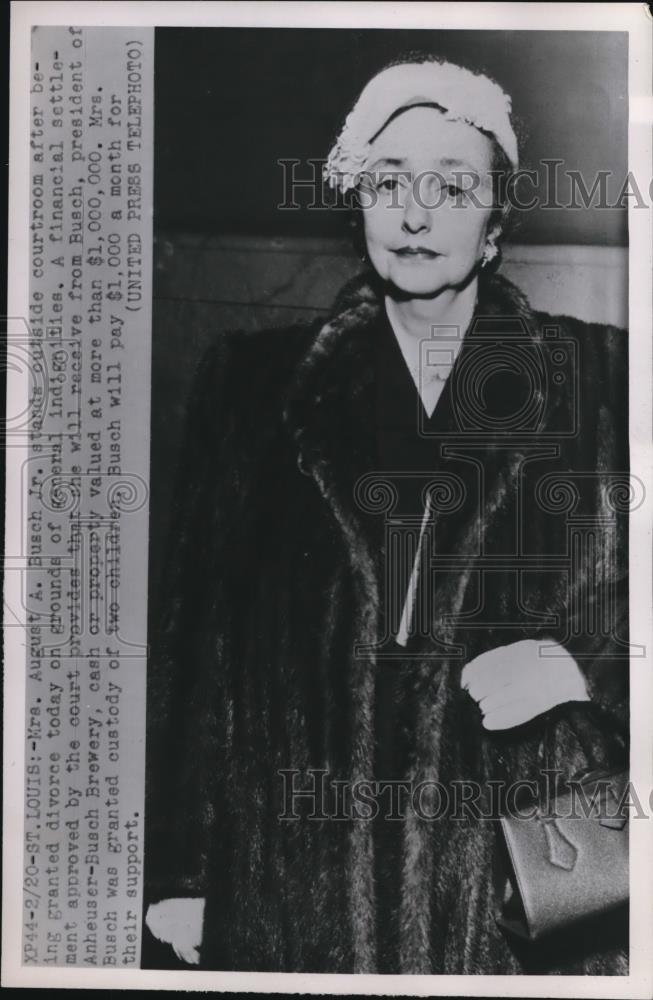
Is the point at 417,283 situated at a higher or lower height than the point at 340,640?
higher

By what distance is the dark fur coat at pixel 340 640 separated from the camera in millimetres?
997

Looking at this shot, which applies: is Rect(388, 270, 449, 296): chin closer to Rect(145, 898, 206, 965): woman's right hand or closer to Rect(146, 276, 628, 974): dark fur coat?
Rect(146, 276, 628, 974): dark fur coat

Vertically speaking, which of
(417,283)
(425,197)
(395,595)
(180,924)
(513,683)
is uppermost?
(425,197)

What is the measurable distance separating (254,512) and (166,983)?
604 millimetres

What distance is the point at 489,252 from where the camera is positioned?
40.2 inches

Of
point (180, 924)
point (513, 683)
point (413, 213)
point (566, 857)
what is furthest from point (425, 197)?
point (180, 924)

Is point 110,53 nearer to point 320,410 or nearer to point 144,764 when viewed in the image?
point 320,410

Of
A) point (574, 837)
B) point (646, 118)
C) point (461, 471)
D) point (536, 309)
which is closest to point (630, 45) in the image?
point (646, 118)

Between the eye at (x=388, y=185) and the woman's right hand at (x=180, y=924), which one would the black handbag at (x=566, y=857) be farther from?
the eye at (x=388, y=185)

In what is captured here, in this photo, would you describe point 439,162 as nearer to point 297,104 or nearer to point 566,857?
point 297,104

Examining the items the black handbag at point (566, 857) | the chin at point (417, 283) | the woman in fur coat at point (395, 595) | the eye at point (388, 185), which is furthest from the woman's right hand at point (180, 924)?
the eye at point (388, 185)

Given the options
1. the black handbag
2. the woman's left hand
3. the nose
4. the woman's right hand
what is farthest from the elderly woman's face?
the woman's right hand

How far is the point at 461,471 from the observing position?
1.01 meters

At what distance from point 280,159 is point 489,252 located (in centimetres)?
29
